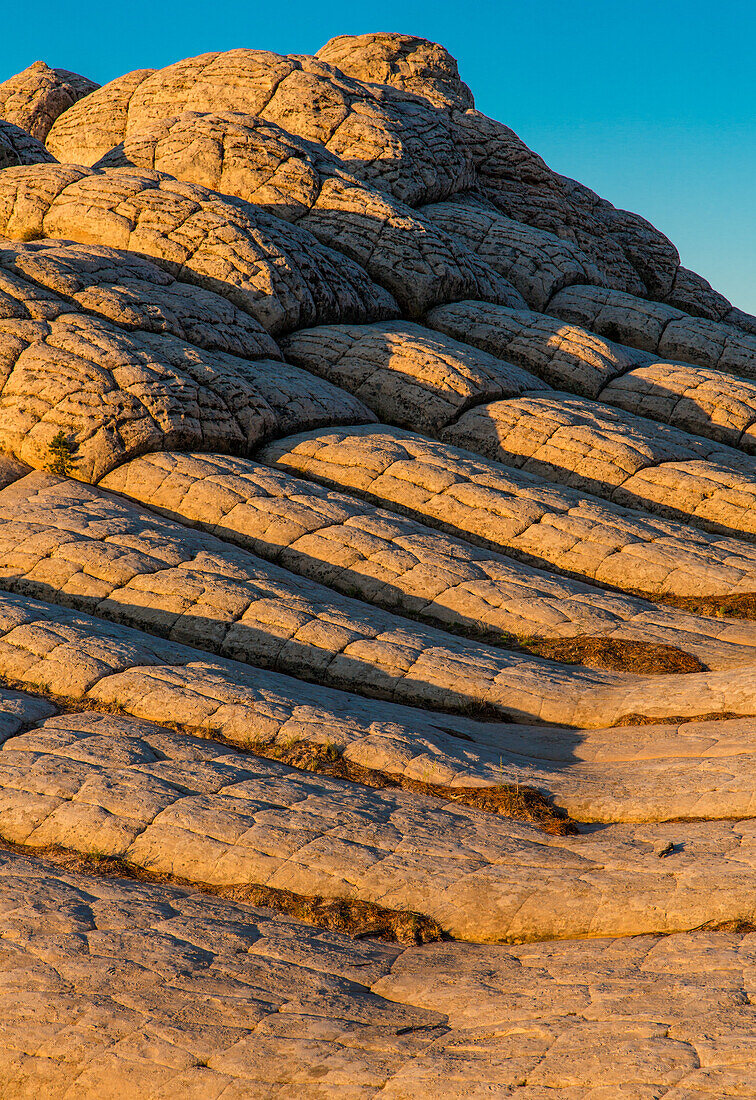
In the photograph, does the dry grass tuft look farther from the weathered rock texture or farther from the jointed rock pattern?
the weathered rock texture

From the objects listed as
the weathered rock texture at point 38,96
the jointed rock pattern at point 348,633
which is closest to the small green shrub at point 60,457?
the jointed rock pattern at point 348,633

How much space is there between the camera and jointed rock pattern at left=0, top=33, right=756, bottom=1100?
26.9 ft

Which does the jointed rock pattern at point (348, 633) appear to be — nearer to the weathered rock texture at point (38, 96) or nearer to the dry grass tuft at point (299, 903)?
the dry grass tuft at point (299, 903)

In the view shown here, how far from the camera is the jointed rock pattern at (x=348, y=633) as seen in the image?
8.19 m

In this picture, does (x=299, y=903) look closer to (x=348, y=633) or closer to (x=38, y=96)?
(x=348, y=633)

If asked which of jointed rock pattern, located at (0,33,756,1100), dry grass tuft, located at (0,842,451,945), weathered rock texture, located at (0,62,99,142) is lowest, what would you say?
dry grass tuft, located at (0,842,451,945)

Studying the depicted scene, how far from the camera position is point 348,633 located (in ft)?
54.4

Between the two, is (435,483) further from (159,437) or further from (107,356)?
(107,356)

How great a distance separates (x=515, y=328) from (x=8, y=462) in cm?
1892

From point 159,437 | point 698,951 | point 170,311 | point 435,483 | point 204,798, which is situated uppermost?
point 170,311

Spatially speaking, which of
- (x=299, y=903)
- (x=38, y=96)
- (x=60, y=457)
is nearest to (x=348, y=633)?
(x=299, y=903)

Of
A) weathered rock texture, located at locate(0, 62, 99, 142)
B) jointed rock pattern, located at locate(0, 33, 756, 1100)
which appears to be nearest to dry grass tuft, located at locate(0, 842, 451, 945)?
jointed rock pattern, located at locate(0, 33, 756, 1100)

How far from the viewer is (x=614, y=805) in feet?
39.7

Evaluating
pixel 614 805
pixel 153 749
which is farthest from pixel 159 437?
pixel 614 805
